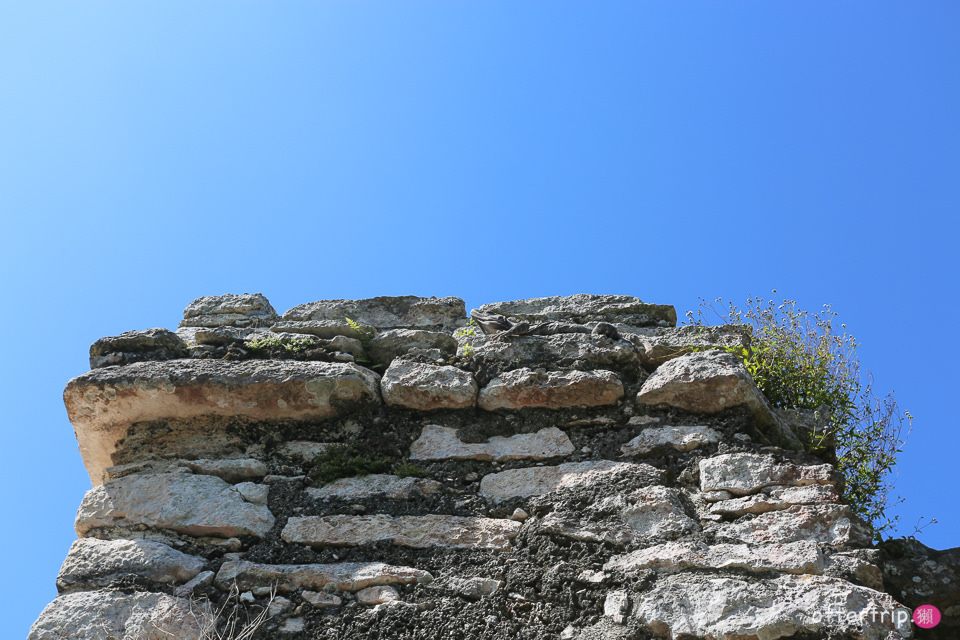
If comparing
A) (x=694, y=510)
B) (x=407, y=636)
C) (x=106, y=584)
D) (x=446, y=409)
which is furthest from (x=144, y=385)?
(x=694, y=510)

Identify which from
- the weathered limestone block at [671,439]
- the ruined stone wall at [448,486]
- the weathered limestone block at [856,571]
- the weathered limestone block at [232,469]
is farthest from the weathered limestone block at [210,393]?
the weathered limestone block at [856,571]

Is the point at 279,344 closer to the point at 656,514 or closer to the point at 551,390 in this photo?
the point at 551,390

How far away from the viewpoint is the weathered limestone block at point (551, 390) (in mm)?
2973

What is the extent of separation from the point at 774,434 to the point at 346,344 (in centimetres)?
179

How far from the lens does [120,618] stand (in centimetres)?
243

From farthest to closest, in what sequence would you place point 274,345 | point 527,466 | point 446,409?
1. point 274,345
2. point 446,409
3. point 527,466

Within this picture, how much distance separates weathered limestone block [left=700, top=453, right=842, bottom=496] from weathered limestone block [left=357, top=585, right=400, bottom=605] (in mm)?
1091

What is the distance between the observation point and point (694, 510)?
8.33 ft

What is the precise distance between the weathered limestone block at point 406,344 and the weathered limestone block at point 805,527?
145cm

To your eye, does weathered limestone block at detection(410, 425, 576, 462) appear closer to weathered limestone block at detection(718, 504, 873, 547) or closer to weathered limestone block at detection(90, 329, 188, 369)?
weathered limestone block at detection(718, 504, 873, 547)

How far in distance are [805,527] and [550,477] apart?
846mm

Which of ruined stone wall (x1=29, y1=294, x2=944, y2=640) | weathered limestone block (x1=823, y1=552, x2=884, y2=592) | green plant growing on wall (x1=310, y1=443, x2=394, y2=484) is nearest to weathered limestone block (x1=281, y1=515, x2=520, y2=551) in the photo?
ruined stone wall (x1=29, y1=294, x2=944, y2=640)

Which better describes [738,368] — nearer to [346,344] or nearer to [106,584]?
[346,344]

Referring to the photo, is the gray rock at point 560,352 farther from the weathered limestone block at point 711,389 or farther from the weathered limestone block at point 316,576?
the weathered limestone block at point 316,576
